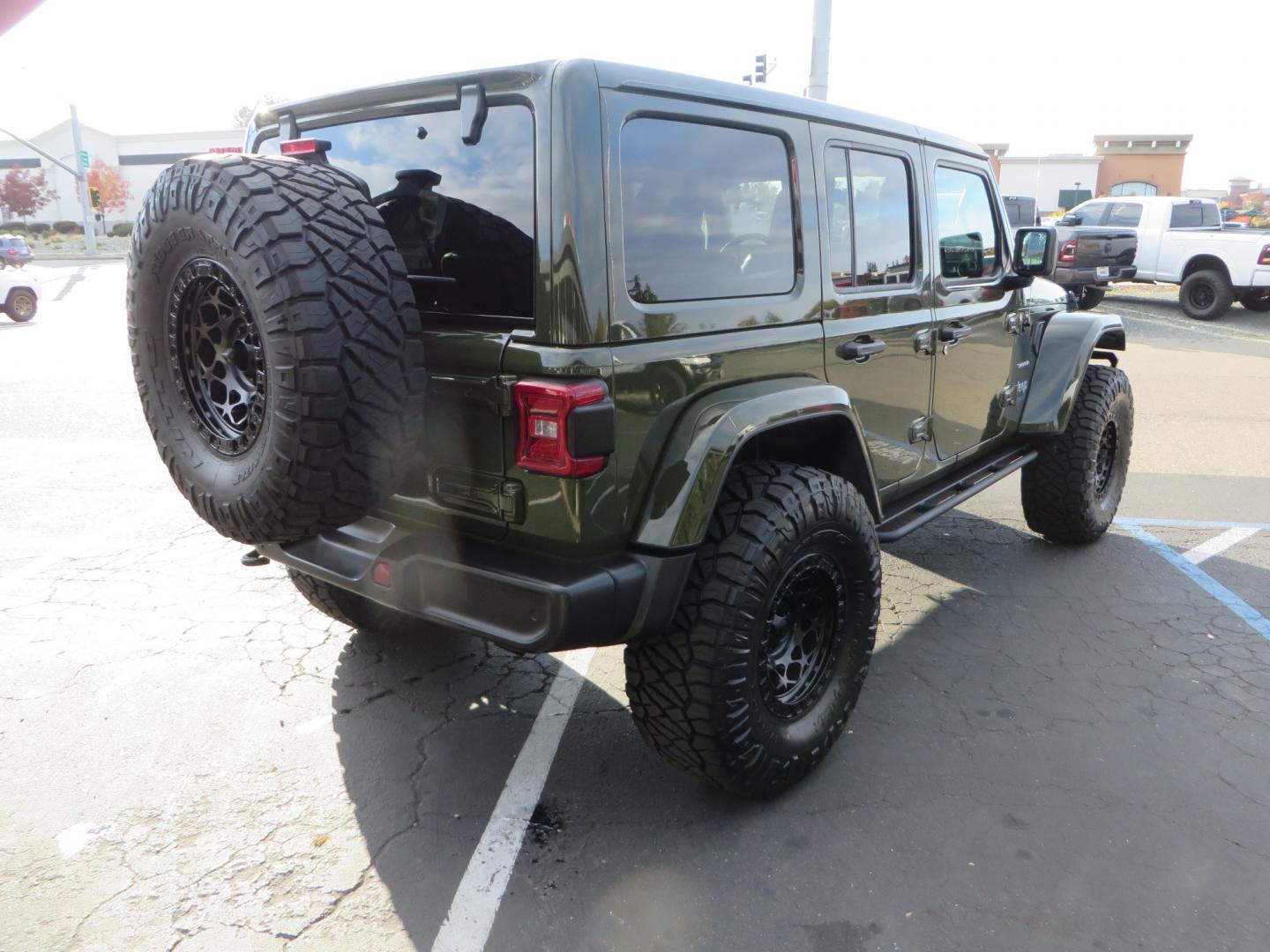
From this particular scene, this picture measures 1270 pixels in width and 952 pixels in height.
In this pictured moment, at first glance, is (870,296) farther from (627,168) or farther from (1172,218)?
(1172,218)

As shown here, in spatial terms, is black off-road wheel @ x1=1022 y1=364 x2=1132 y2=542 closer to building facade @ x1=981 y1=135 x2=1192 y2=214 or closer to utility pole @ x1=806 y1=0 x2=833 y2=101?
utility pole @ x1=806 y1=0 x2=833 y2=101

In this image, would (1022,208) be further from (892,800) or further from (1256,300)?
(892,800)

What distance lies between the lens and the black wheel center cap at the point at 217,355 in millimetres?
2289

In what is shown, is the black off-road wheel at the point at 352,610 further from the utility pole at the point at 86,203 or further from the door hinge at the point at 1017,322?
the utility pole at the point at 86,203

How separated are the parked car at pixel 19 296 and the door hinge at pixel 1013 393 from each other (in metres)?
16.6

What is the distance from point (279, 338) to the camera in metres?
2.09

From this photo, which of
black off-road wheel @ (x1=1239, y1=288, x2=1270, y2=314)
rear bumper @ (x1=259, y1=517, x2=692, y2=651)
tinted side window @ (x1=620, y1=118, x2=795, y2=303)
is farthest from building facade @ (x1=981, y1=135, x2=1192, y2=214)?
rear bumper @ (x1=259, y1=517, x2=692, y2=651)

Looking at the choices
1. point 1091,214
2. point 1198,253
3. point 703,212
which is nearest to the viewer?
point 703,212

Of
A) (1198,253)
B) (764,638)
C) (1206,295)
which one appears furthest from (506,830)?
(1206,295)

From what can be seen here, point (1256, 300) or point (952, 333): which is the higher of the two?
point (952, 333)

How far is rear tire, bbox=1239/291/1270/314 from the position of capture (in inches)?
590

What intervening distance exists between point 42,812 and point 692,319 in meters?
2.44

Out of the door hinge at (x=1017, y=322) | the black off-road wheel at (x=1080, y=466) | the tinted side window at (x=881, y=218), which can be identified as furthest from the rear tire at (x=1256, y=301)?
the tinted side window at (x=881, y=218)

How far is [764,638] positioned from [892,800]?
2.17ft
